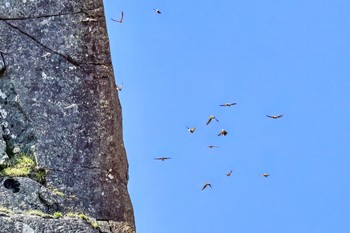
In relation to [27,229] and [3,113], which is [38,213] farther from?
[3,113]

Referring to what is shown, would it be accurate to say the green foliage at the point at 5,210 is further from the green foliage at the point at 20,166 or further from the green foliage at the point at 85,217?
the green foliage at the point at 85,217

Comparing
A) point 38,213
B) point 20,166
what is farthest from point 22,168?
point 38,213

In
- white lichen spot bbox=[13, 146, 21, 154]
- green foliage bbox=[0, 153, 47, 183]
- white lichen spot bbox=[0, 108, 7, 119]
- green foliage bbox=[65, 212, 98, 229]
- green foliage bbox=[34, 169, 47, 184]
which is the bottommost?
green foliage bbox=[65, 212, 98, 229]

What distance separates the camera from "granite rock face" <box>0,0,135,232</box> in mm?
6875

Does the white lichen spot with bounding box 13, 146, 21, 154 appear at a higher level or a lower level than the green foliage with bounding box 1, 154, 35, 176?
higher

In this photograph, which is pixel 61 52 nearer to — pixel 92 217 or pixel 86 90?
pixel 86 90

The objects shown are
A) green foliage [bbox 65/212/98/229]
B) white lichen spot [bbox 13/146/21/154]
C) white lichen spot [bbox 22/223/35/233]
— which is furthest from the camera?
white lichen spot [bbox 13/146/21/154]

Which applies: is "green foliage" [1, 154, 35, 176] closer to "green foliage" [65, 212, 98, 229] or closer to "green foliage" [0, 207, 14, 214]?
"green foliage" [0, 207, 14, 214]

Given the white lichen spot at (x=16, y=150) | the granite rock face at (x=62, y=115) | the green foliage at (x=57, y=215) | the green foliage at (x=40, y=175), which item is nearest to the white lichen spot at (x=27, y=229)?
the granite rock face at (x=62, y=115)

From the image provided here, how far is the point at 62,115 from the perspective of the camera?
7.20 metres

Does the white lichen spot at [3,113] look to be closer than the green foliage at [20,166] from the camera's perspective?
No

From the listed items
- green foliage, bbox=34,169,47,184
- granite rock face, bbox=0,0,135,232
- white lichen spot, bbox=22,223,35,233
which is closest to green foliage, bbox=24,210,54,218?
granite rock face, bbox=0,0,135,232

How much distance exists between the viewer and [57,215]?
6.72 m

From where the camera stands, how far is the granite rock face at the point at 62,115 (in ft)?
22.6
